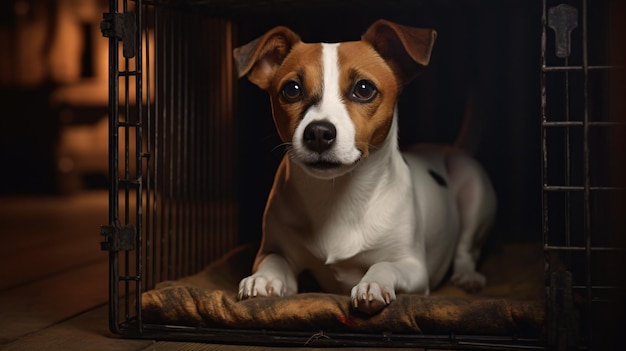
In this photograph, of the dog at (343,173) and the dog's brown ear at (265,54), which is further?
the dog's brown ear at (265,54)

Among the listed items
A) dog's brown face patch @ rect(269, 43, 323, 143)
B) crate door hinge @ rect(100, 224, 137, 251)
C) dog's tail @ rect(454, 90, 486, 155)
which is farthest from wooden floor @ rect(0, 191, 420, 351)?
dog's tail @ rect(454, 90, 486, 155)

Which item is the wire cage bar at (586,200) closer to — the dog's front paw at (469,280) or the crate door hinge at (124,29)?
the dog's front paw at (469,280)

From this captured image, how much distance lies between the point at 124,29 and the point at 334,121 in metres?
0.48

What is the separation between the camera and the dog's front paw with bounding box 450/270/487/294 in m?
2.26

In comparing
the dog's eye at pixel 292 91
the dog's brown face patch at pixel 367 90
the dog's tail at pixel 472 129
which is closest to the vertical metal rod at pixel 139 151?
the dog's eye at pixel 292 91

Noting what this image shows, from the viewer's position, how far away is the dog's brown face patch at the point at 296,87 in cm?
181

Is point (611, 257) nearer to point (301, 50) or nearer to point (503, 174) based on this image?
point (301, 50)

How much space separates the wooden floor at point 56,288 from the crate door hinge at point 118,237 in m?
0.19

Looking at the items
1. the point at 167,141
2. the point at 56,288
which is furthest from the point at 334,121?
the point at 56,288

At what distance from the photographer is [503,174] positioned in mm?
3010

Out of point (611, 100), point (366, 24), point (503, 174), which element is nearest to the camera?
point (611, 100)

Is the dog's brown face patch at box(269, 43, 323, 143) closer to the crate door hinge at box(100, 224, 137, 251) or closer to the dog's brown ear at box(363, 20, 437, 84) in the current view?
the dog's brown ear at box(363, 20, 437, 84)

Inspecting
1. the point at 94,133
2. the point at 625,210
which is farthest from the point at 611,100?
the point at 94,133

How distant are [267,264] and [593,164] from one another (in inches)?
29.7
